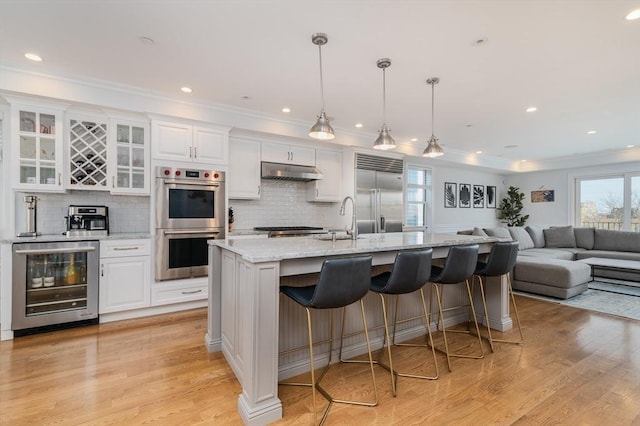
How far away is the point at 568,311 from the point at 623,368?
1551 mm

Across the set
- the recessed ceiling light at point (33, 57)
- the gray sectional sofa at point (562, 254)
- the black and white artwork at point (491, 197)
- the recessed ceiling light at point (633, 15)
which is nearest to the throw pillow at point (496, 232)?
the gray sectional sofa at point (562, 254)

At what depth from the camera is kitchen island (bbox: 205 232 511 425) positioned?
1.80 meters

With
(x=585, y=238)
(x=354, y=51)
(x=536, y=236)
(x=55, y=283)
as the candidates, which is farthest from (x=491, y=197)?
(x=55, y=283)

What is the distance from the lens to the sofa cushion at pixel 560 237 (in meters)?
6.66

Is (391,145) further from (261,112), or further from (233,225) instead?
(233,225)


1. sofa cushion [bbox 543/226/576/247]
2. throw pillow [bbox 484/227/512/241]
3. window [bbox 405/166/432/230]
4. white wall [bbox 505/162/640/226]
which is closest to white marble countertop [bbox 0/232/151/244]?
window [bbox 405/166/432/230]

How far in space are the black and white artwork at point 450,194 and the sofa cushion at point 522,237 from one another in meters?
1.72

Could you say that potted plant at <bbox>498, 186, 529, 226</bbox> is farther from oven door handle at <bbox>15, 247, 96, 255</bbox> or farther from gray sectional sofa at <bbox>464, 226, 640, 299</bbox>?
oven door handle at <bbox>15, 247, 96, 255</bbox>

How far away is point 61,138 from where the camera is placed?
3348 millimetres

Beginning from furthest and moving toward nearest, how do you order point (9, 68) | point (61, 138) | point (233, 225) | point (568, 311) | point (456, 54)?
1. point (233, 225)
2. point (568, 311)
3. point (61, 138)
4. point (9, 68)
5. point (456, 54)

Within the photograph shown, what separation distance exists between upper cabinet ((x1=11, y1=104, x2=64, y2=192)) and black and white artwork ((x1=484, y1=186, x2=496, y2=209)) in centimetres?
933

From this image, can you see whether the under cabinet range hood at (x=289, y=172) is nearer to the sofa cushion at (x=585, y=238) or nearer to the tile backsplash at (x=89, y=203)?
the tile backsplash at (x=89, y=203)

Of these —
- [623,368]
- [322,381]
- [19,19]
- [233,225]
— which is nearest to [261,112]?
[233,225]

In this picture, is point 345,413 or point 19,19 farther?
point 19,19
